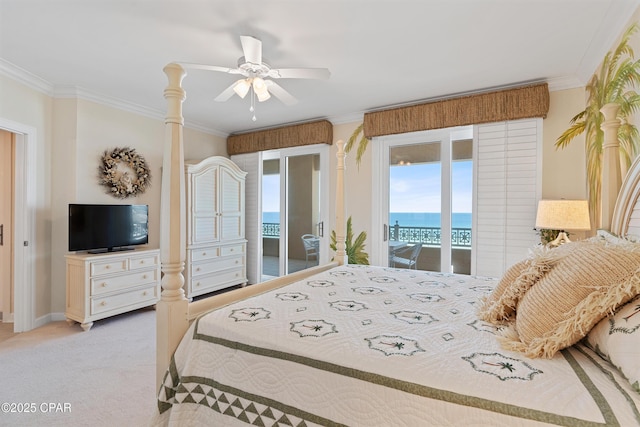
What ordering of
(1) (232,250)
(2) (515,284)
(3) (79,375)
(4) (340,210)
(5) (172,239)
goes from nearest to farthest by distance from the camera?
(2) (515,284)
(5) (172,239)
(3) (79,375)
(4) (340,210)
(1) (232,250)

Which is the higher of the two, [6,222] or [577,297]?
[6,222]

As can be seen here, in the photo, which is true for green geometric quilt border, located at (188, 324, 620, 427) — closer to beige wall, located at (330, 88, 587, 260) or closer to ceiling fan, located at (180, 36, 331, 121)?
ceiling fan, located at (180, 36, 331, 121)

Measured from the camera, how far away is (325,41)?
2.33 meters

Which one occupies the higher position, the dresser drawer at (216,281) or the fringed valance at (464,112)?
the fringed valance at (464,112)

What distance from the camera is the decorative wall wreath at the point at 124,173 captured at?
3547mm

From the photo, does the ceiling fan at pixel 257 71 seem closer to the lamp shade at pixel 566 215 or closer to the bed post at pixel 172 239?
the bed post at pixel 172 239

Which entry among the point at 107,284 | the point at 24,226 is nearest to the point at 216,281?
the point at 107,284

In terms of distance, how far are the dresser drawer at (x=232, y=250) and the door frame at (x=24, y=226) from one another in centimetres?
195

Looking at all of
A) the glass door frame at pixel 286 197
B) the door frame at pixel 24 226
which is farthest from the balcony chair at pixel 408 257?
the door frame at pixel 24 226

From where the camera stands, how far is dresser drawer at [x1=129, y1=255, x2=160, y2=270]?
3393mm

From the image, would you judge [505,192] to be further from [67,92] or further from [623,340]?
[67,92]

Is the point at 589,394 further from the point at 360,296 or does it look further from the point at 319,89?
the point at 319,89

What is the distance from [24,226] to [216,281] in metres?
2.05

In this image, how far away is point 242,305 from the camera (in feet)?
4.75
